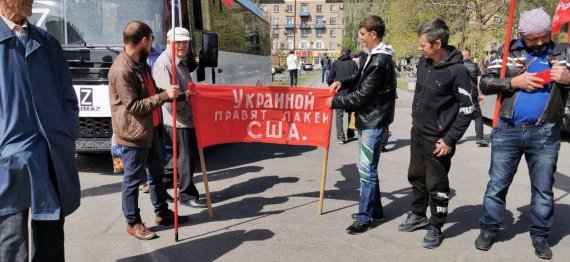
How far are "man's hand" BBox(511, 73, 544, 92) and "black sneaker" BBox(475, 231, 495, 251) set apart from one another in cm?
129

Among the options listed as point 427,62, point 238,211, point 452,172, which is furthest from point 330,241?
point 452,172

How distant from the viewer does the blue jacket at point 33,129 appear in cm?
245

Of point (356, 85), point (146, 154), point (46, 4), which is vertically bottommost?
point (146, 154)

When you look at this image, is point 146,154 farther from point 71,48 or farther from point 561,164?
point 561,164

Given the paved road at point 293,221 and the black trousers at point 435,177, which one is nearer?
the paved road at point 293,221

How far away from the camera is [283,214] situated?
5.05 m

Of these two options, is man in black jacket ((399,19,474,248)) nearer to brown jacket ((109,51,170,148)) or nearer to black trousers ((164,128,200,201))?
brown jacket ((109,51,170,148))

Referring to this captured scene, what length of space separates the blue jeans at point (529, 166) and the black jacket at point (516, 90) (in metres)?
0.10

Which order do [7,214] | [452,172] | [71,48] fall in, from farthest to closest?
[452,172], [71,48], [7,214]

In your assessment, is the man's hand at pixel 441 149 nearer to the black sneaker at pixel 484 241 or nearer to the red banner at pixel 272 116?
the black sneaker at pixel 484 241

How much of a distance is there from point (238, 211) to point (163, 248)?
1.17 meters

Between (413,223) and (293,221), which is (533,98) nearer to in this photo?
(413,223)

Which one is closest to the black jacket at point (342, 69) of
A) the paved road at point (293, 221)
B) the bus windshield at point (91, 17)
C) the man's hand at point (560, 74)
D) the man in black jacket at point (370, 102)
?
the paved road at point (293, 221)

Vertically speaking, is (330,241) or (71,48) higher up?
(71,48)
